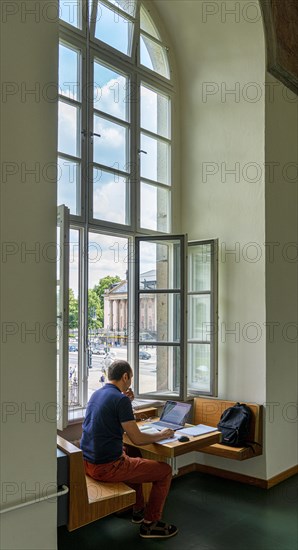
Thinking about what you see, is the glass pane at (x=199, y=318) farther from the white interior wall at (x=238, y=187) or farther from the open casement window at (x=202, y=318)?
the white interior wall at (x=238, y=187)

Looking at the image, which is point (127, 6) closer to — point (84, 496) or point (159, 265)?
point (159, 265)

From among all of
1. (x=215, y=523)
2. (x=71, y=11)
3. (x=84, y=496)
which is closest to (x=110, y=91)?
(x=71, y=11)

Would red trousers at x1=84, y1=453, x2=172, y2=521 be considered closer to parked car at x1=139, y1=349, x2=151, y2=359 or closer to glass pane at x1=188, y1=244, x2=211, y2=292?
parked car at x1=139, y1=349, x2=151, y2=359

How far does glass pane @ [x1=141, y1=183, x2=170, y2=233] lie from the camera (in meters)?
5.01

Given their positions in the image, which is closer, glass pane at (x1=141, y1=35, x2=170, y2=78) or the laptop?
the laptop

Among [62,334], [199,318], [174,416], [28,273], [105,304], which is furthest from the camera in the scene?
[199,318]

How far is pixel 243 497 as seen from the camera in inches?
168

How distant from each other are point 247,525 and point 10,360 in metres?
2.53

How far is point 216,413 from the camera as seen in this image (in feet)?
15.9

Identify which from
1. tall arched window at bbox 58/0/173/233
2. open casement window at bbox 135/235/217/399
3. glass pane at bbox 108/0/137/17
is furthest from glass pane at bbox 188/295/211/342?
glass pane at bbox 108/0/137/17

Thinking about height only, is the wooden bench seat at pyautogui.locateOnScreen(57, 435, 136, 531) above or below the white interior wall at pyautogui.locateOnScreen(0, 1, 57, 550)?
below

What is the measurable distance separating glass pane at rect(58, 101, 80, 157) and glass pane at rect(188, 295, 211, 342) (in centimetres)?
207

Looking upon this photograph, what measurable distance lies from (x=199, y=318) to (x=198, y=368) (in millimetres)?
563

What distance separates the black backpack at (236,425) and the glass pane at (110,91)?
10.8 ft
